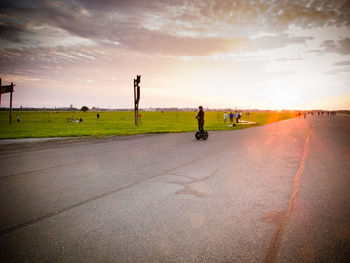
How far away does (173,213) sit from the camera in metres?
3.53

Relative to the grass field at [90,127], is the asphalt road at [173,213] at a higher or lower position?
lower

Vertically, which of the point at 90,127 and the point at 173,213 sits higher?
the point at 90,127

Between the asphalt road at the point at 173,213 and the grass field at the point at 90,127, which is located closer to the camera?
the asphalt road at the point at 173,213

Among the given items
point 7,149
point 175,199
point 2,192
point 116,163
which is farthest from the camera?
point 7,149

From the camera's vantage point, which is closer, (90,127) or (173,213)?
(173,213)

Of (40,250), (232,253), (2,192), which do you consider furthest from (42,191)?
(232,253)

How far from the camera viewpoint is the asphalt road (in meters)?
2.57

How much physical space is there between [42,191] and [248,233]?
14.2 feet

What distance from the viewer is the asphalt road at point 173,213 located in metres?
2.57

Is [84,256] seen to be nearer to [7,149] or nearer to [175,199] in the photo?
[175,199]

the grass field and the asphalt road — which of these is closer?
the asphalt road

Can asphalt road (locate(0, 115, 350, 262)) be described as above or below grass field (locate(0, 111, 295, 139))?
below

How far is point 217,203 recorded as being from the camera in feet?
12.9

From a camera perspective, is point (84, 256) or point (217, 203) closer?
point (84, 256)
